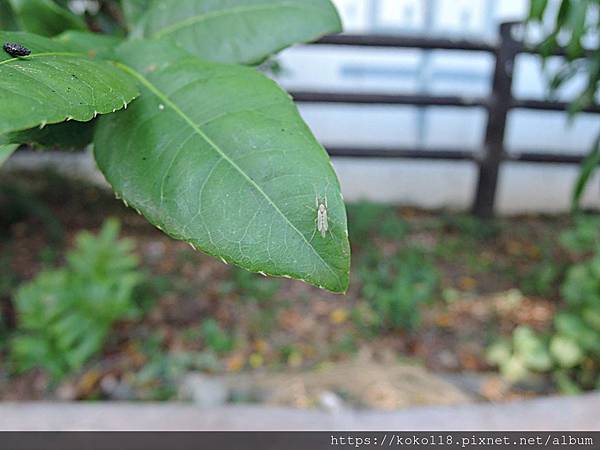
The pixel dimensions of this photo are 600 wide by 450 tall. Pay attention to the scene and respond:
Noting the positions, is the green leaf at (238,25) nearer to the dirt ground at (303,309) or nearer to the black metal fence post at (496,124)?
the dirt ground at (303,309)

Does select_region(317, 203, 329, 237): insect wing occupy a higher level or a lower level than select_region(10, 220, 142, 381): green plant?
higher

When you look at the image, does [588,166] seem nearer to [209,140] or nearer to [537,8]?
[537,8]

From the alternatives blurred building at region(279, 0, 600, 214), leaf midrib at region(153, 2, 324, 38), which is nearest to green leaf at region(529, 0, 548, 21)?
leaf midrib at region(153, 2, 324, 38)

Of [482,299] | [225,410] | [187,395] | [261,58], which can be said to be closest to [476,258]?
[482,299]

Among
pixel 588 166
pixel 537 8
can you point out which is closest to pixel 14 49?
pixel 537 8

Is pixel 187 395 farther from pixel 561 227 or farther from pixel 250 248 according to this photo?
pixel 561 227

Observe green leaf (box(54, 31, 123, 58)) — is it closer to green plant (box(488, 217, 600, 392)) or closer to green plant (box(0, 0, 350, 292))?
green plant (box(0, 0, 350, 292))

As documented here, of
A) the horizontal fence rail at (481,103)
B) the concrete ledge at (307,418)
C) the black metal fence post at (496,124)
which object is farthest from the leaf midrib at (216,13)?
the black metal fence post at (496,124)
